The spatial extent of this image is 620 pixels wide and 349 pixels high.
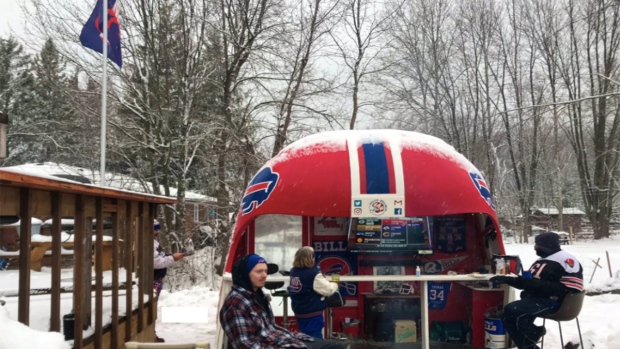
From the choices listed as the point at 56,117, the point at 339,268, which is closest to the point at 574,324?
the point at 339,268

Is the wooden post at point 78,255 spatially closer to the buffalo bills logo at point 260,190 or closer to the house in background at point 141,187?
the buffalo bills logo at point 260,190

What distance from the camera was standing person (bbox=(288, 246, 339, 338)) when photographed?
18.0 feet

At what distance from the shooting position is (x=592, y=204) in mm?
31328

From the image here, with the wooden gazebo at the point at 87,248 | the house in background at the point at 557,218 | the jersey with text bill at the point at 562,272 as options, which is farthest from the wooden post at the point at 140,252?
the house in background at the point at 557,218

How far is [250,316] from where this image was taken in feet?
12.5

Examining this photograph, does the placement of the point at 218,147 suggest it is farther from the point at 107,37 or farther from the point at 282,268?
the point at 282,268

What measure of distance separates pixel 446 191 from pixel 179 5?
14065 millimetres

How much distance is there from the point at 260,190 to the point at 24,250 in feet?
10.1

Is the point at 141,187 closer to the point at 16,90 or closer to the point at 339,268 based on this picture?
the point at 339,268

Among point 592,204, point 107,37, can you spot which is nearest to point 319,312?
point 107,37

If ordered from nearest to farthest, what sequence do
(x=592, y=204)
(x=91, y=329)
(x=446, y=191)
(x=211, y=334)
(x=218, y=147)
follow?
(x=91, y=329) < (x=446, y=191) < (x=211, y=334) < (x=218, y=147) < (x=592, y=204)

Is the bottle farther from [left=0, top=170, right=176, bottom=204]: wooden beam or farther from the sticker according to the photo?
[left=0, top=170, right=176, bottom=204]: wooden beam

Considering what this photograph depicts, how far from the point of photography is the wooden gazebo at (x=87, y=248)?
12.3 feet

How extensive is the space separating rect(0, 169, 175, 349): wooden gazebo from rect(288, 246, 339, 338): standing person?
77.7 inches
